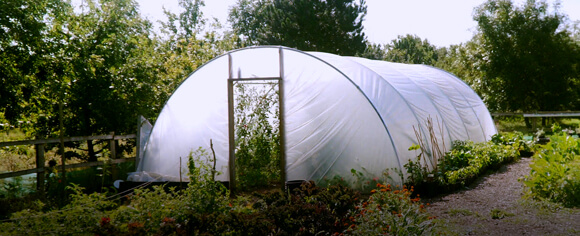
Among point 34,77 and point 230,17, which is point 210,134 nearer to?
point 34,77

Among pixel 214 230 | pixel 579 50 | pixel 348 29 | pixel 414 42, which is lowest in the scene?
pixel 214 230

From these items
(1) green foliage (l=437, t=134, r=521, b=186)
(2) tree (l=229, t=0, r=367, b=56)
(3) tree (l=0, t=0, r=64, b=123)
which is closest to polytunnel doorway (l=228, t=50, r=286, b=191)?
(1) green foliage (l=437, t=134, r=521, b=186)

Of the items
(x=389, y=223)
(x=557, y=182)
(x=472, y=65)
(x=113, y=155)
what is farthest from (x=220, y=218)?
(x=472, y=65)

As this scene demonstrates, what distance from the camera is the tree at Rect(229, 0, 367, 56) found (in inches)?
1136

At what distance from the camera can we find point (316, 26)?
94.7 feet

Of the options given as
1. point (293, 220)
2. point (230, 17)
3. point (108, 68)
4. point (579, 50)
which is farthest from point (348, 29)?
point (293, 220)

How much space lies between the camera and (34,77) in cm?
909

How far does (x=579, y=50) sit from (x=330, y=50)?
13385mm

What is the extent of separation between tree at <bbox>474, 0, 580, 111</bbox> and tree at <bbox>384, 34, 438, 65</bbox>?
2702 cm

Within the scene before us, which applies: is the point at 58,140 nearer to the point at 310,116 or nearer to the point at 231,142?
the point at 231,142

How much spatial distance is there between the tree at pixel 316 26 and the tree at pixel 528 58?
9981 mm

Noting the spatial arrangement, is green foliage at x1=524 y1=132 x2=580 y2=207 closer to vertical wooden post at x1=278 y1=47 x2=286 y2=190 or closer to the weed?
the weed

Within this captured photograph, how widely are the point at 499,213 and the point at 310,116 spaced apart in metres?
3.43

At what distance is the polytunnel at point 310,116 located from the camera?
7.96 metres
